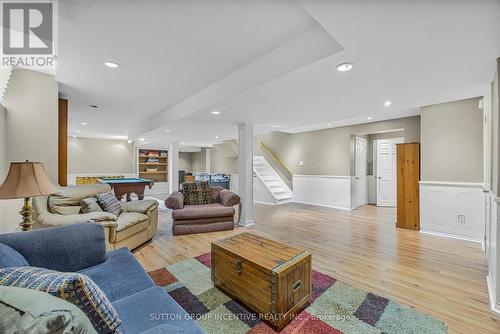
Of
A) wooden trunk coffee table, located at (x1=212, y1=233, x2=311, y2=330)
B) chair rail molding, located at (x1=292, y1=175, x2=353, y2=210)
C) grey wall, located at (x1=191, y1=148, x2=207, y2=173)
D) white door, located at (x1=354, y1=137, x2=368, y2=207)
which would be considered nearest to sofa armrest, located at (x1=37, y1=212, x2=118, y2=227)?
wooden trunk coffee table, located at (x1=212, y1=233, x2=311, y2=330)

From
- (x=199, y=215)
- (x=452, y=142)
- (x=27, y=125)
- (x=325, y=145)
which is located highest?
(x=325, y=145)

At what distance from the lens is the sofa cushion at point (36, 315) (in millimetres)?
530

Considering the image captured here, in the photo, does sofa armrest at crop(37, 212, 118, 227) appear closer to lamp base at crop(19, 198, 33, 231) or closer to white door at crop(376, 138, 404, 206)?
lamp base at crop(19, 198, 33, 231)

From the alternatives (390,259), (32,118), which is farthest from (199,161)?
(390,259)

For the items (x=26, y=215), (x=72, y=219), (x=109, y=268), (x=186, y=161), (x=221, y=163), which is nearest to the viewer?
(x=109, y=268)

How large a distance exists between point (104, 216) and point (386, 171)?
6965 millimetres

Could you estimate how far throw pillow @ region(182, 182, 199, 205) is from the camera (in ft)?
14.2

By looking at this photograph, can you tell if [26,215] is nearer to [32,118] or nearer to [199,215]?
[32,118]

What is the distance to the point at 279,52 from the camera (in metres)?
2.20

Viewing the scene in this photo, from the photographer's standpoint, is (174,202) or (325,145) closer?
(174,202)

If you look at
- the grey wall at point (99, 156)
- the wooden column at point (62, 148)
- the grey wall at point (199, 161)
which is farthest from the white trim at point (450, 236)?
the grey wall at point (99, 156)

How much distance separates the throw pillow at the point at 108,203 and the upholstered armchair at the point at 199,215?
2.42 ft

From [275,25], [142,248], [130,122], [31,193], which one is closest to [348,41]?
[275,25]

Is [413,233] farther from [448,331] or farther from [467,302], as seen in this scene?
[448,331]
